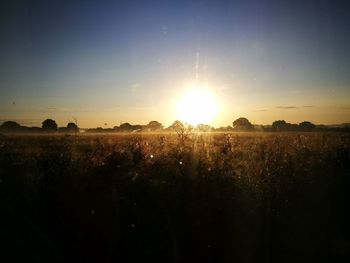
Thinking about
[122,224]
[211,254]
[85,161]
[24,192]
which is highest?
[85,161]

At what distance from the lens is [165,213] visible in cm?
698

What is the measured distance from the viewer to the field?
6492 mm

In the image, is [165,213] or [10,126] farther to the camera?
[10,126]

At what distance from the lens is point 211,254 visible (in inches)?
263

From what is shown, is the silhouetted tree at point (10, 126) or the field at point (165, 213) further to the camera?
the silhouetted tree at point (10, 126)

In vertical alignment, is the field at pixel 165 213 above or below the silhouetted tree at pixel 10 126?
below

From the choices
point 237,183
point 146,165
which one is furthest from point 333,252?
point 146,165

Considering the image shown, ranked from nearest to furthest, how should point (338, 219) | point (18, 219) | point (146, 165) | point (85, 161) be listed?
point (18, 219), point (338, 219), point (85, 161), point (146, 165)

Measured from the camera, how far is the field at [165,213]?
21.3 ft

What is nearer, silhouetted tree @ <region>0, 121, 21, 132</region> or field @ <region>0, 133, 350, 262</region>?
field @ <region>0, 133, 350, 262</region>

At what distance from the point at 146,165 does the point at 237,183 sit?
8.79ft

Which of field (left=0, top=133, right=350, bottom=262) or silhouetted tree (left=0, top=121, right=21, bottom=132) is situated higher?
silhouetted tree (left=0, top=121, right=21, bottom=132)

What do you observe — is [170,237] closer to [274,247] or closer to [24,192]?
[274,247]

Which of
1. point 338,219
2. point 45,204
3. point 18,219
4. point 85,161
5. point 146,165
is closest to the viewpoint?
point 18,219
